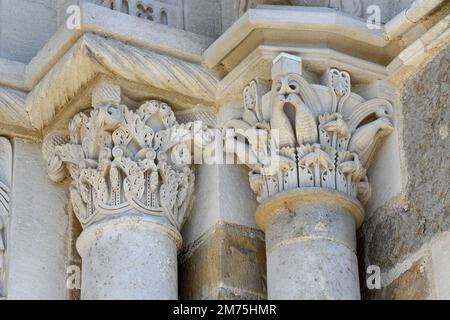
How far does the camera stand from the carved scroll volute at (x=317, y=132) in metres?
6.16

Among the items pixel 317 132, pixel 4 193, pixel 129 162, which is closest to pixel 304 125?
pixel 317 132

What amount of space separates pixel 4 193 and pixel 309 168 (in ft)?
3.41

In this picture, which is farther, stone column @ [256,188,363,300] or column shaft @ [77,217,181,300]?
Result: column shaft @ [77,217,181,300]

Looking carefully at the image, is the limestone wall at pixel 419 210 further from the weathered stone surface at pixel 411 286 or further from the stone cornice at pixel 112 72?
the stone cornice at pixel 112 72

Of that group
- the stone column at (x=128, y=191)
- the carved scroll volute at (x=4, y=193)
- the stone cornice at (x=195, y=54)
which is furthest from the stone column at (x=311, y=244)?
the carved scroll volute at (x=4, y=193)

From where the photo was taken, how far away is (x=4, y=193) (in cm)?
654

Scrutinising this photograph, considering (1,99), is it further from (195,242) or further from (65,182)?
(195,242)

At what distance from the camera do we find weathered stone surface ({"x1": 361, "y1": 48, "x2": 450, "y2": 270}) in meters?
6.00

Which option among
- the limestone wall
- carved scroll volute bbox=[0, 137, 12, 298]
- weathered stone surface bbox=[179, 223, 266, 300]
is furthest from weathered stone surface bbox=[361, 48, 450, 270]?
carved scroll volute bbox=[0, 137, 12, 298]

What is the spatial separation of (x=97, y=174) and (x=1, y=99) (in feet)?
1.55

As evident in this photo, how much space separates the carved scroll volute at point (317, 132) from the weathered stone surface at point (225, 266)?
0.50ft

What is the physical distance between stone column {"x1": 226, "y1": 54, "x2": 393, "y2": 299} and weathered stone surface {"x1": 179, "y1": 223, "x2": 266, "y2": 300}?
8 centimetres

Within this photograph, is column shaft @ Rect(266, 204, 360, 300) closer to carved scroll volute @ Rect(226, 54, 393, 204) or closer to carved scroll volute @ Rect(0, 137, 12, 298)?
carved scroll volute @ Rect(226, 54, 393, 204)
